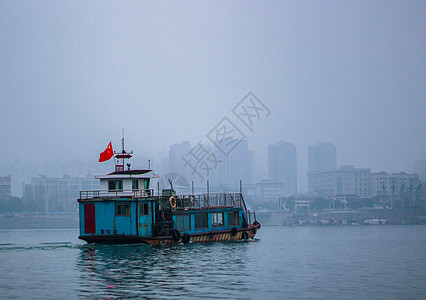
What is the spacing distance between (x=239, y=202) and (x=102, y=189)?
1629 centimetres

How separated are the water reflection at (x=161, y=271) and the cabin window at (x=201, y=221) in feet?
12.5

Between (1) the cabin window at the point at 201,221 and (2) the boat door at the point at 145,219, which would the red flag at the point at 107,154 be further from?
(1) the cabin window at the point at 201,221

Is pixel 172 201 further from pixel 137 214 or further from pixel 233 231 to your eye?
pixel 233 231

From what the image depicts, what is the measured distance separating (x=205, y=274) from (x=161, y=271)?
2.85 m

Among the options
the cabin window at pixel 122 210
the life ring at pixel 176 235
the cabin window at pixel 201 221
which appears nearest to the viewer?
the cabin window at pixel 122 210

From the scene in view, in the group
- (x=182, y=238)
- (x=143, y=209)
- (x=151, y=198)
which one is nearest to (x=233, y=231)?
(x=182, y=238)

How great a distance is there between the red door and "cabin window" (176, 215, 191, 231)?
7.90 metres

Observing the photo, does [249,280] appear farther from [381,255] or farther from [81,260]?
[381,255]

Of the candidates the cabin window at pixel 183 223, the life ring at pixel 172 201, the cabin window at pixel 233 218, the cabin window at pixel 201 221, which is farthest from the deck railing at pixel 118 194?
the cabin window at pixel 233 218

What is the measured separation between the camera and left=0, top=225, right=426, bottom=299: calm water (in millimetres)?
30781

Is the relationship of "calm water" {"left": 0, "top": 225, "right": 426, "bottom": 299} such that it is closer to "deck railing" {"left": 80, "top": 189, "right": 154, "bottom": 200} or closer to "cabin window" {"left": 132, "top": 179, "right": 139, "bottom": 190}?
"deck railing" {"left": 80, "top": 189, "right": 154, "bottom": 200}

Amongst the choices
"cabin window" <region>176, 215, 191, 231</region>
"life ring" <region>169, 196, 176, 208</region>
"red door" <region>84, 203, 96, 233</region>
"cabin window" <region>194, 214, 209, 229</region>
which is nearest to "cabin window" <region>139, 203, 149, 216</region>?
"life ring" <region>169, 196, 176, 208</region>

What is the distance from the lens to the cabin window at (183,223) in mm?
57000

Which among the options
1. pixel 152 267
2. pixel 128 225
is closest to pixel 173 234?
pixel 128 225
